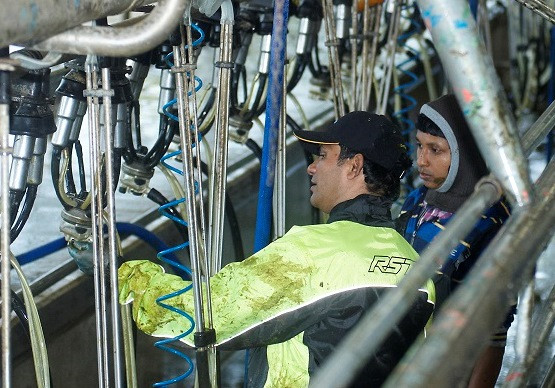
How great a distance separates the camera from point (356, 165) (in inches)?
99.9

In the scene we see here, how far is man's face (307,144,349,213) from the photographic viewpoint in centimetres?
255

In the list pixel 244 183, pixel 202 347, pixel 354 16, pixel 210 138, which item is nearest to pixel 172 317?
pixel 202 347

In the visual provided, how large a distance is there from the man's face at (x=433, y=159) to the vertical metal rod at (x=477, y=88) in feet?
4.85

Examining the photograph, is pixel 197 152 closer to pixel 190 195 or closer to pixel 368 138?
pixel 190 195

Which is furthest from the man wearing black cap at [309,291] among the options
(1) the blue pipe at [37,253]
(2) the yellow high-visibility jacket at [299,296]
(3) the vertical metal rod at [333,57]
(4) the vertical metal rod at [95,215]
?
(1) the blue pipe at [37,253]

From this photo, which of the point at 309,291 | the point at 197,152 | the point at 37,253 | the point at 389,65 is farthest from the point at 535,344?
the point at 389,65

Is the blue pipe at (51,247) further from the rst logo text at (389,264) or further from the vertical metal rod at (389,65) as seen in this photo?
the rst logo text at (389,264)

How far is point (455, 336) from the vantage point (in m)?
1.20

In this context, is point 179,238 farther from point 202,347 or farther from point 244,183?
point 202,347

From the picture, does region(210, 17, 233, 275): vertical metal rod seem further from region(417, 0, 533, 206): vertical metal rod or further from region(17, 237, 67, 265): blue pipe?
region(417, 0, 533, 206): vertical metal rod

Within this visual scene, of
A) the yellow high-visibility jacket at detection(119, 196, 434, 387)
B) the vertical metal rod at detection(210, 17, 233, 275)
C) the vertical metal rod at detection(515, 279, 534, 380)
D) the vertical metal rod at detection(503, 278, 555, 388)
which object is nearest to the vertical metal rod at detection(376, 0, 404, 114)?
the vertical metal rod at detection(210, 17, 233, 275)

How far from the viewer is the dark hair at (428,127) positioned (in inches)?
120

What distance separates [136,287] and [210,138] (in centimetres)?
368

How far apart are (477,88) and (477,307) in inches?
15.8
